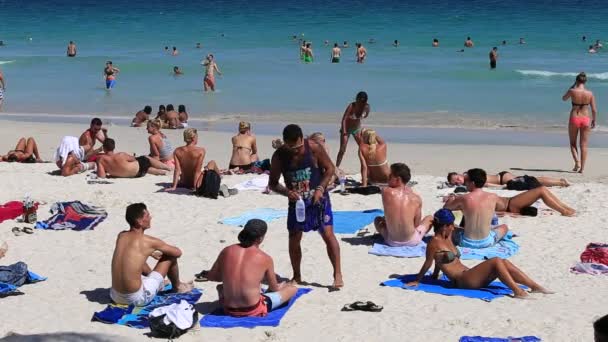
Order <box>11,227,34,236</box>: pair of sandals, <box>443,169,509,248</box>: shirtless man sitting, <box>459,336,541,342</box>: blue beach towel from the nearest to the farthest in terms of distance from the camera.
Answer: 1. <box>459,336,541,342</box>: blue beach towel
2. <box>443,169,509,248</box>: shirtless man sitting
3. <box>11,227,34,236</box>: pair of sandals

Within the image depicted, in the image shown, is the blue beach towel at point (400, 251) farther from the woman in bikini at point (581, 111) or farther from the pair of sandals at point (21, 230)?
the woman in bikini at point (581, 111)

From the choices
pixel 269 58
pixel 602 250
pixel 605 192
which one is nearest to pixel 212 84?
pixel 269 58

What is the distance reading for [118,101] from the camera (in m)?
25.4

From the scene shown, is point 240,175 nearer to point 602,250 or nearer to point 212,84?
point 602,250

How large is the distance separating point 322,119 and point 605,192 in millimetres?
10622

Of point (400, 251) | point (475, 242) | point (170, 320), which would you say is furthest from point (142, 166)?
point (170, 320)

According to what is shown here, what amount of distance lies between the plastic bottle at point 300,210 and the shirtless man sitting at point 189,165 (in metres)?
4.33

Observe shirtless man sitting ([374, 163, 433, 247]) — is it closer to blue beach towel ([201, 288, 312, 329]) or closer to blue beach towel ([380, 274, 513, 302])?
blue beach towel ([380, 274, 513, 302])

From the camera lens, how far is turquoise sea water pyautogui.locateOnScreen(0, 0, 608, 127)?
24078 millimetres

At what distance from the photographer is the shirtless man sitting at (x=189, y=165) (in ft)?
37.9

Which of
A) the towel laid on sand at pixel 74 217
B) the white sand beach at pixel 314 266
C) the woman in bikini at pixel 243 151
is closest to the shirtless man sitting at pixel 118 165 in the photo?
the white sand beach at pixel 314 266

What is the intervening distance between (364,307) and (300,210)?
3.00 ft

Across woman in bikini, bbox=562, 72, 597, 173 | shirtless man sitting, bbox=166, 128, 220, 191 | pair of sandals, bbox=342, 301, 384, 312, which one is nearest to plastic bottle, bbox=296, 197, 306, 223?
pair of sandals, bbox=342, 301, 384, 312

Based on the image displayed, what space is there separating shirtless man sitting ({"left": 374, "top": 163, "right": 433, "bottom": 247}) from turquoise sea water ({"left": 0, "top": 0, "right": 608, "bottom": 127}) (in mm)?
12258
